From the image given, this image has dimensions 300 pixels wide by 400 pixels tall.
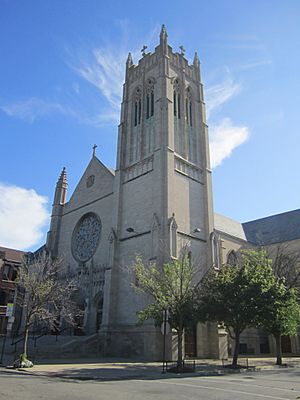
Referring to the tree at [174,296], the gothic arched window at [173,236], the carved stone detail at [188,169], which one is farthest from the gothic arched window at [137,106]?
the tree at [174,296]

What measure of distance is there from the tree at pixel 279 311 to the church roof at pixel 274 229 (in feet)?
76.1

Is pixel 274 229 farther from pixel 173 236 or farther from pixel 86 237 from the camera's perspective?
pixel 86 237

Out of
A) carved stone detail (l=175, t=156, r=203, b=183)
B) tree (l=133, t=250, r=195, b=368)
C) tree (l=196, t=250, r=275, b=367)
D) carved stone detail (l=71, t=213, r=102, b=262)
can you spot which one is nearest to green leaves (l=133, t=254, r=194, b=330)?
tree (l=133, t=250, r=195, b=368)

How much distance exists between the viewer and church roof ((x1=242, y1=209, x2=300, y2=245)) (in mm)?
46656

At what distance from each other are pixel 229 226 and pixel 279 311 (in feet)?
89.6

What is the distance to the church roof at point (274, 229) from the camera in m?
46.7

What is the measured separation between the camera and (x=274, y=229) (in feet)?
162

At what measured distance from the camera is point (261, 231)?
50656mm

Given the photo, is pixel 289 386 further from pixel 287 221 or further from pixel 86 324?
pixel 287 221

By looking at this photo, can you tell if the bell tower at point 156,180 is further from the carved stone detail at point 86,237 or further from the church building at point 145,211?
the carved stone detail at point 86,237

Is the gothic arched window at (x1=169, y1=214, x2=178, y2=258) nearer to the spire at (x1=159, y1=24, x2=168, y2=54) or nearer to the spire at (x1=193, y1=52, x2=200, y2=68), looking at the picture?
the spire at (x1=159, y1=24, x2=168, y2=54)

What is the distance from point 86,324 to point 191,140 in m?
20.8

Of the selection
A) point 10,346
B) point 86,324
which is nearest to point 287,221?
point 86,324

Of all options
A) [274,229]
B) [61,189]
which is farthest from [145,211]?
[274,229]
